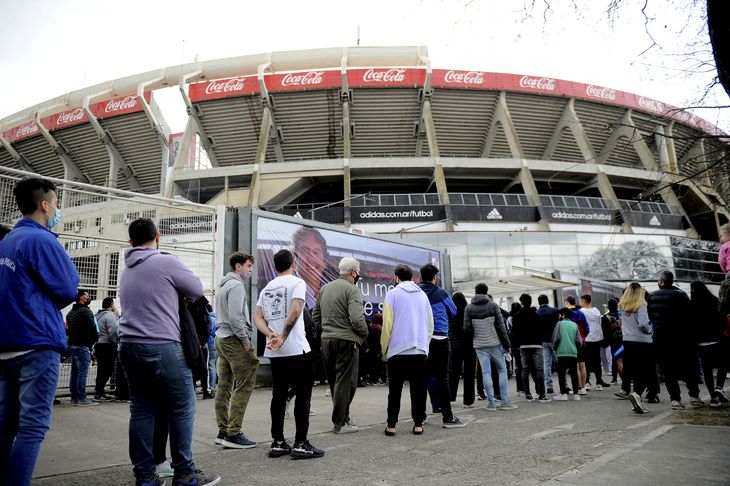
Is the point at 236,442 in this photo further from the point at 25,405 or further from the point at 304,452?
the point at 25,405

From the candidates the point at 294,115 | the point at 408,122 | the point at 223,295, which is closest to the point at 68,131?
the point at 294,115

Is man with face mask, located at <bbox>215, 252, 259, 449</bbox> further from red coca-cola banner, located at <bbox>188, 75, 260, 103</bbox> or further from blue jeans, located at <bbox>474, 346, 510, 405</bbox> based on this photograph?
red coca-cola banner, located at <bbox>188, 75, 260, 103</bbox>

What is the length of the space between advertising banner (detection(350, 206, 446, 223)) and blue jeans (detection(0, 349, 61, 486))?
2753 cm

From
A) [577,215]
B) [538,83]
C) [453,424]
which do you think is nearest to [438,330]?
[453,424]

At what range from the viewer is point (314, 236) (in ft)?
32.5

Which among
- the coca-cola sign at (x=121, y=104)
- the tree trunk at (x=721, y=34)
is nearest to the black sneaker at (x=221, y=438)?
the tree trunk at (x=721, y=34)

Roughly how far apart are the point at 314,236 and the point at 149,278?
701 cm

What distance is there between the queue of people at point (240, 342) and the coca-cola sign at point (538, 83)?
29.5 meters

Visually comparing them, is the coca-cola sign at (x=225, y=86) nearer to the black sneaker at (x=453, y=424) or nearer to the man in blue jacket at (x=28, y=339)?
the black sneaker at (x=453, y=424)

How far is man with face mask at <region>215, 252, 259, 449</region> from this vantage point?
13.4 ft

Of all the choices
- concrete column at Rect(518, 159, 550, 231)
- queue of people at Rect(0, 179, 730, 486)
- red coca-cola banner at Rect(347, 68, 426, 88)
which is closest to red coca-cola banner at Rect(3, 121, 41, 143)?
red coca-cola banner at Rect(347, 68, 426, 88)

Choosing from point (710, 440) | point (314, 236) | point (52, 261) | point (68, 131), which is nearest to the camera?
point (52, 261)

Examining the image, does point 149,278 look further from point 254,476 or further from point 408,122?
point 408,122

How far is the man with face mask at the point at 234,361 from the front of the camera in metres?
4.08
